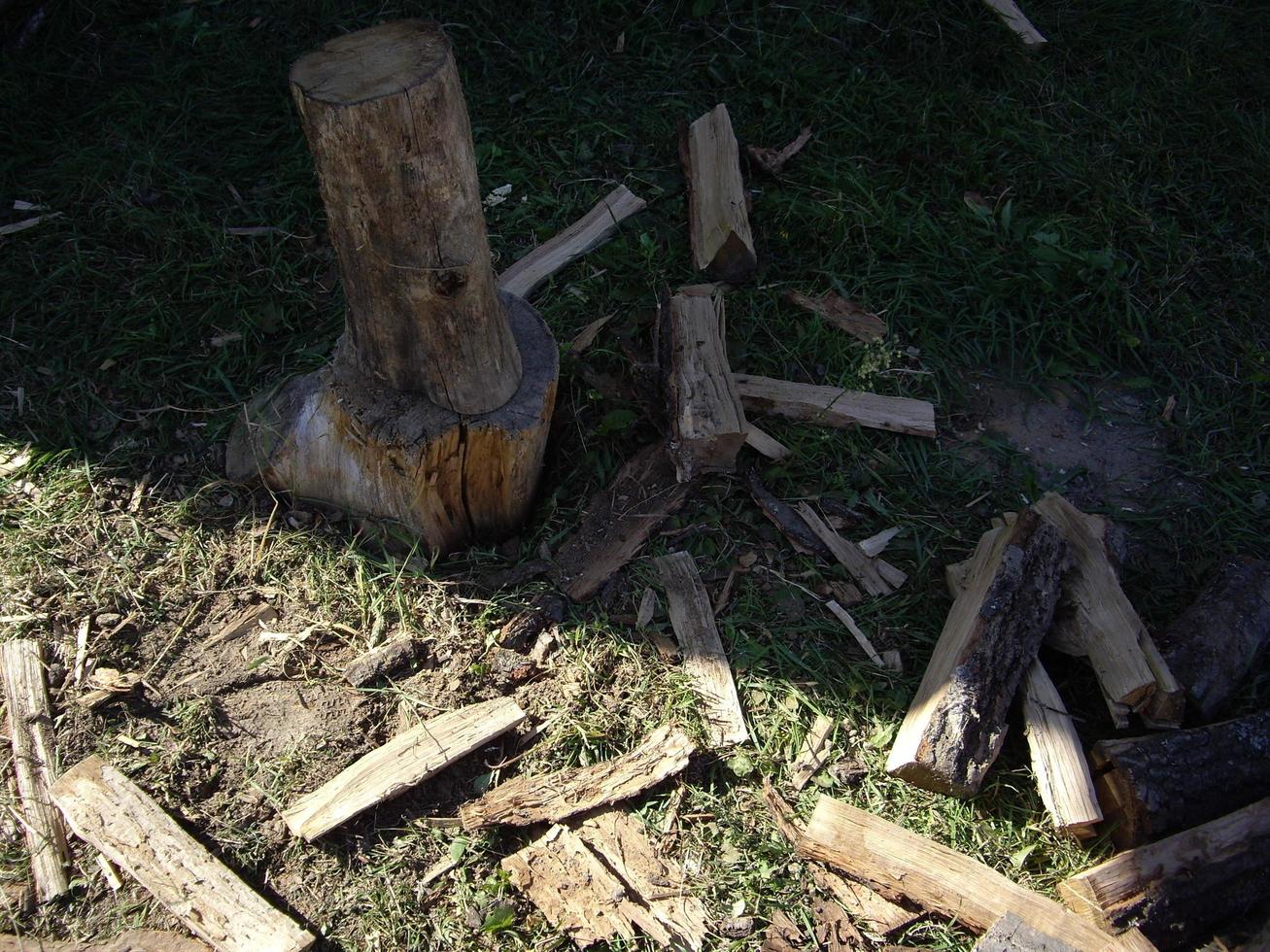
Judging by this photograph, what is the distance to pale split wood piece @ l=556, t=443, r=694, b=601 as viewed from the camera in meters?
3.36

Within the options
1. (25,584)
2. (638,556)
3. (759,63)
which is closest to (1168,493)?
(638,556)

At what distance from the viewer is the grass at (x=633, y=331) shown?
2.90 meters

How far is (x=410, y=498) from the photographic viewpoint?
326 centimetres

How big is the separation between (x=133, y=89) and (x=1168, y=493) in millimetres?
5003

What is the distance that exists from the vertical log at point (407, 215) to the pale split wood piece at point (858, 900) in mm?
1632

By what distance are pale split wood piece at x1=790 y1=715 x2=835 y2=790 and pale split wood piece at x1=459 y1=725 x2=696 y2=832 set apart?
35cm

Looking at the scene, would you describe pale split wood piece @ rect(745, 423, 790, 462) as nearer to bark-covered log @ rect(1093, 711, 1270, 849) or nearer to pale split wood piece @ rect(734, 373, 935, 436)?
pale split wood piece @ rect(734, 373, 935, 436)

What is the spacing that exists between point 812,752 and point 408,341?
5.94ft

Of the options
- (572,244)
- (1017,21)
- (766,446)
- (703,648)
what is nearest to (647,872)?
(703,648)

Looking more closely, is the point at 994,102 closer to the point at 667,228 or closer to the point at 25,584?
the point at 667,228

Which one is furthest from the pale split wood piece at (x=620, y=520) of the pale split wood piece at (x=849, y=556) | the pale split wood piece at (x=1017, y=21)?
the pale split wood piece at (x=1017, y=21)

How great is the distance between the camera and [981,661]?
9.53ft

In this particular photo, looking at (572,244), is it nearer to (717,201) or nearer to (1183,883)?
(717,201)

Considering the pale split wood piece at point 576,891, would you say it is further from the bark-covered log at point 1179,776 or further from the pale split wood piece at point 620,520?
the bark-covered log at point 1179,776
